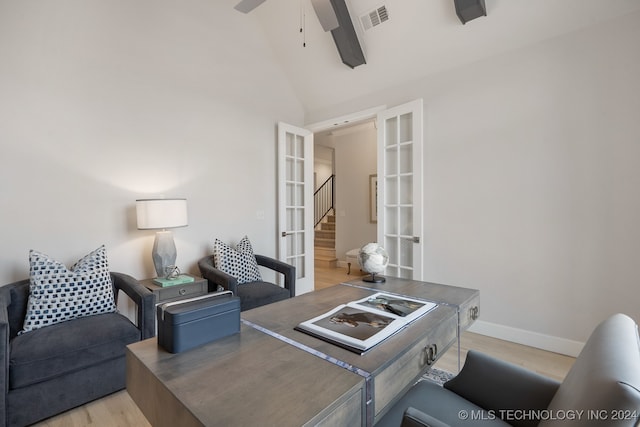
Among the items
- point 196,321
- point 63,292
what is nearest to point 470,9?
point 196,321

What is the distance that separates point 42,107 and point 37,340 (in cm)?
173

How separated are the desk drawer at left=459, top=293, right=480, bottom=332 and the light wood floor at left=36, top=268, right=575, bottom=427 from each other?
1019 millimetres

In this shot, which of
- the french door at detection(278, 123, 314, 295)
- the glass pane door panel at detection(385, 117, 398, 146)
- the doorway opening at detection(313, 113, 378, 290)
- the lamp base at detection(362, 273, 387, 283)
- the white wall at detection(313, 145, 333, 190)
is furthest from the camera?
the white wall at detection(313, 145, 333, 190)

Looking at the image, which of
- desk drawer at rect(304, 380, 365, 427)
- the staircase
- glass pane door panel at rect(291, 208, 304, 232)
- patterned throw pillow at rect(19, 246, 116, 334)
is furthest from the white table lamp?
the staircase

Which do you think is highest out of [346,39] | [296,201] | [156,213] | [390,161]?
[346,39]

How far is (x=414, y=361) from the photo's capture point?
1062mm

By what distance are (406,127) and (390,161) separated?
16.5 inches

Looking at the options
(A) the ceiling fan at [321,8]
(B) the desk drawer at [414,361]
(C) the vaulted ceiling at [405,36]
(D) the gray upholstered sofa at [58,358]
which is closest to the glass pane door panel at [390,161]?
(C) the vaulted ceiling at [405,36]

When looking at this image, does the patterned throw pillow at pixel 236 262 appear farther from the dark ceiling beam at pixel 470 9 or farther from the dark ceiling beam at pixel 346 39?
the dark ceiling beam at pixel 470 9

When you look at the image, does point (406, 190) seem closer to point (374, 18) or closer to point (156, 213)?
point (374, 18)

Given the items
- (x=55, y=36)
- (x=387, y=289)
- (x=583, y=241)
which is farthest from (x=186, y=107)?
(x=583, y=241)

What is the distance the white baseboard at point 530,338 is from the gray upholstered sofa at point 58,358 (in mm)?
2946

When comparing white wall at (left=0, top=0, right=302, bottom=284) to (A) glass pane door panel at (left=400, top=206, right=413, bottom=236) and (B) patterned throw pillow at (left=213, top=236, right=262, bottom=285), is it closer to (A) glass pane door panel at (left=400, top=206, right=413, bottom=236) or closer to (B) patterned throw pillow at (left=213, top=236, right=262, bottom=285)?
(B) patterned throw pillow at (left=213, top=236, right=262, bottom=285)

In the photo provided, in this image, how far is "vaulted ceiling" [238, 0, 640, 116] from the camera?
2.46 m
